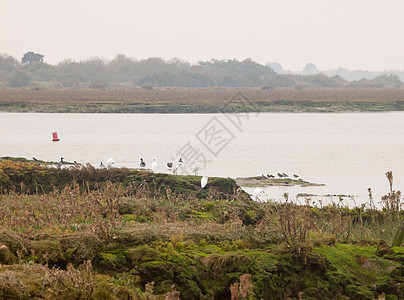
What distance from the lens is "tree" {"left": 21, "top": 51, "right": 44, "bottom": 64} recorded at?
146 meters

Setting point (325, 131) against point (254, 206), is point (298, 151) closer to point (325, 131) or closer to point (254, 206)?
point (325, 131)

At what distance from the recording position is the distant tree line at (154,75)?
121 meters

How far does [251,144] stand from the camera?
32.4m

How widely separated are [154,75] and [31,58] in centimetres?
4380

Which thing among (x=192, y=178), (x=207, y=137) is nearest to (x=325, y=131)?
(x=207, y=137)

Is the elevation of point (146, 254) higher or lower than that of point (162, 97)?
lower

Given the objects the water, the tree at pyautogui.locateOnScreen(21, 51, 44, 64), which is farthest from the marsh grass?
the tree at pyautogui.locateOnScreen(21, 51, 44, 64)

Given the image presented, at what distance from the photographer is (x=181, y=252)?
7121 mm

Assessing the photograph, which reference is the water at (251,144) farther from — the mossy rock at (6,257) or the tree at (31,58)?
the tree at (31,58)

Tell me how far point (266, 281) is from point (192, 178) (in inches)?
379

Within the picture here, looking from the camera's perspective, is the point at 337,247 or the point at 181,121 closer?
the point at 337,247

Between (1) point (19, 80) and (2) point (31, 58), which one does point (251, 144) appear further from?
(2) point (31, 58)

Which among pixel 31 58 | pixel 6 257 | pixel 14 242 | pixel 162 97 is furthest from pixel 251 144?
pixel 31 58

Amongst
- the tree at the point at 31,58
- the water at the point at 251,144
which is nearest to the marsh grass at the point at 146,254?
the water at the point at 251,144
